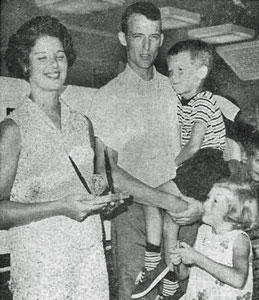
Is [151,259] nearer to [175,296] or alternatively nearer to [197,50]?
[175,296]

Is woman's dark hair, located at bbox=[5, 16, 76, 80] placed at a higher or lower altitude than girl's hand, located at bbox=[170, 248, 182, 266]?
higher

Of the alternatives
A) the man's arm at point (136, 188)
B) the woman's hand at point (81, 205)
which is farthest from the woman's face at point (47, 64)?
the woman's hand at point (81, 205)

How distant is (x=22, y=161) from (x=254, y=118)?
1.11 metres

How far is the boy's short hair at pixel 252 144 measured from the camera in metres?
2.38

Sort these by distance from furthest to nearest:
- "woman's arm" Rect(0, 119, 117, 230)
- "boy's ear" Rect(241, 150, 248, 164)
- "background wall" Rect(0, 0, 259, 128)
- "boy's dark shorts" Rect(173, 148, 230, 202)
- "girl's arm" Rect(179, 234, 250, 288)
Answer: "boy's ear" Rect(241, 150, 248, 164), "boy's dark shorts" Rect(173, 148, 230, 202), "girl's arm" Rect(179, 234, 250, 288), "background wall" Rect(0, 0, 259, 128), "woman's arm" Rect(0, 119, 117, 230)

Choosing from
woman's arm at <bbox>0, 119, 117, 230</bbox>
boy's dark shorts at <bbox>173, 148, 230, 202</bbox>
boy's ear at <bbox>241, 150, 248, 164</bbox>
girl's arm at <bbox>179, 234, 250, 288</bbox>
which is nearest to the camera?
woman's arm at <bbox>0, 119, 117, 230</bbox>

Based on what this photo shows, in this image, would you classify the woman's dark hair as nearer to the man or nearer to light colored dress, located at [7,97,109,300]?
light colored dress, located at [7,97,109,300]

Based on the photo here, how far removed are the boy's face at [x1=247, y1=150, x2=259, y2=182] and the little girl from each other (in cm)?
18

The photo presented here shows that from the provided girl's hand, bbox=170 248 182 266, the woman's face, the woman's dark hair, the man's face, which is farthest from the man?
the woman's dark hair

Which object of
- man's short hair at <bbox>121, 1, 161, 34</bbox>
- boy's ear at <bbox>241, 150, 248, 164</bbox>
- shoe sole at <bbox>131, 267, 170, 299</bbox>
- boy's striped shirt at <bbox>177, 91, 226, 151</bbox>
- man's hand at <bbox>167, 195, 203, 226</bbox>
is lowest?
shoe sole at <bbox>131, 267, 170, 299</bbox>

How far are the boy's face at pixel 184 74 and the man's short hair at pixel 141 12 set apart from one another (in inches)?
6.9

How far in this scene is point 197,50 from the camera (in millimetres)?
2225

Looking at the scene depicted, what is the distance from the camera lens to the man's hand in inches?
85.7

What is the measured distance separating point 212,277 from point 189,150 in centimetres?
51
